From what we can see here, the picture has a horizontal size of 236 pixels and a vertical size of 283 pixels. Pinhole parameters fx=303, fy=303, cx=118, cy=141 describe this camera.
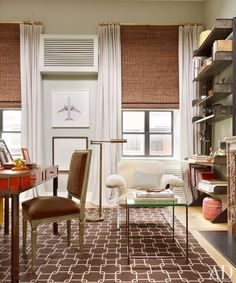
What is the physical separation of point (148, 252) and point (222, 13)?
140 inches

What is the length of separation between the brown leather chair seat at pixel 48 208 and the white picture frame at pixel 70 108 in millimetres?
2739

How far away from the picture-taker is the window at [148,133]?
540cm

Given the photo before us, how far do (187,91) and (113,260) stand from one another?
11.0ft

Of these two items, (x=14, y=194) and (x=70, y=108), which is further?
(x=70, y=108)

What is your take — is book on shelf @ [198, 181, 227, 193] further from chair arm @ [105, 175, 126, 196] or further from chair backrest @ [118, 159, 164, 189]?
chair arm @ [105, 175, 126, 196]

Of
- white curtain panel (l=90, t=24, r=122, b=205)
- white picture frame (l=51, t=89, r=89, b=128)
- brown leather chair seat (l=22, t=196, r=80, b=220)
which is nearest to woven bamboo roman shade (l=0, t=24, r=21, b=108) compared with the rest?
white picture frame (l=51, t=89, r=89, b=128)

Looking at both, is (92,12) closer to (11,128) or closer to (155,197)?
(11,128)

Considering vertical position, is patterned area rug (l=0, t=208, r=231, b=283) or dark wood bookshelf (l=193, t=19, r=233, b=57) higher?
dark wood bookshelf (l=193, t=19, r=233, b=57)

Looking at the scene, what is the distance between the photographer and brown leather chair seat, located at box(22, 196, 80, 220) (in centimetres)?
232

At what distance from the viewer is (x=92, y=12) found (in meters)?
5.18

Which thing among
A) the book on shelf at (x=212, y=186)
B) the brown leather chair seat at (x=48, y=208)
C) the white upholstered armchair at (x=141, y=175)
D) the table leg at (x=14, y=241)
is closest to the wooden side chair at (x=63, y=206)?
the brown leather chair seat at (x=48, y=208)

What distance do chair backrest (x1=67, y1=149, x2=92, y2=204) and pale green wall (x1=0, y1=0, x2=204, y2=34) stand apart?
10.4ft

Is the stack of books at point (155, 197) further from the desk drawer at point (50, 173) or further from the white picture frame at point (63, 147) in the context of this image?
the white picture frame at point (63, 147)

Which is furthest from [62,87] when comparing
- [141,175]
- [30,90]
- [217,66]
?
[217,66]
